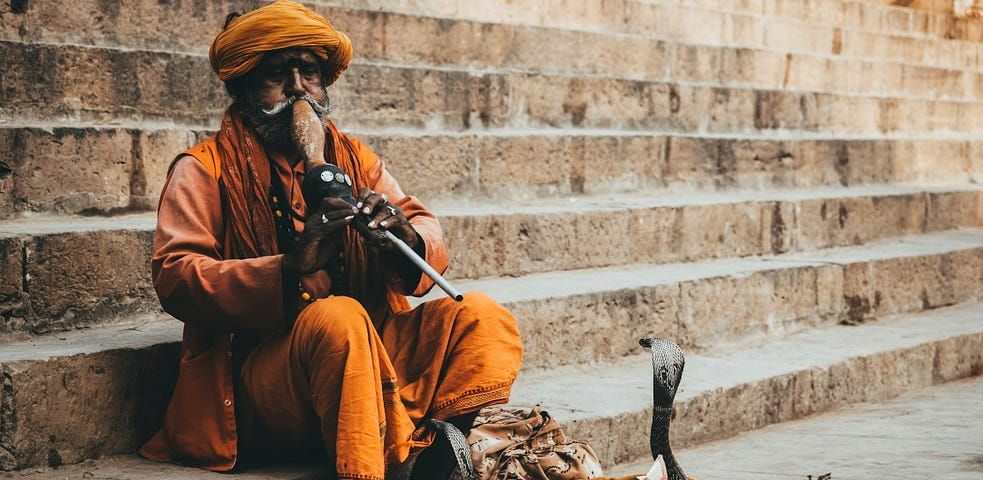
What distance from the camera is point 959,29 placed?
11445 millimetres

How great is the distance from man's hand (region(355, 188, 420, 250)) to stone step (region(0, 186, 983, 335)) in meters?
1.02

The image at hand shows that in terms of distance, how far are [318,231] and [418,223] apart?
489mm

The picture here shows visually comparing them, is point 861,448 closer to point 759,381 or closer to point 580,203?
point 759,381

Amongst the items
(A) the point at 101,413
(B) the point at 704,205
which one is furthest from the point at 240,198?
(B) the point at 704,205

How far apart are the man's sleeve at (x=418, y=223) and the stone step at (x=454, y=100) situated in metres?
1.27

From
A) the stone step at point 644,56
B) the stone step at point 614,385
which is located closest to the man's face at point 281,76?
the stone step at point 614,385

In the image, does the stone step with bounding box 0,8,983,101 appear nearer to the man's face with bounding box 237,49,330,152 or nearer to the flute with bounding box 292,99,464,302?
the man's face with bounding box 237,49,330,152

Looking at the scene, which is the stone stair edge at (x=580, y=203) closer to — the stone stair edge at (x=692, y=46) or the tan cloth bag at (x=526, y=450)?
the stone stair edge at (x=692, y=46)

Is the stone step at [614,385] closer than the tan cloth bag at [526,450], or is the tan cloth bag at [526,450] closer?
the stone step at [614,385]

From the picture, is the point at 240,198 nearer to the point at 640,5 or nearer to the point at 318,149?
the point at 318,149

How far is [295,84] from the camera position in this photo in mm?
3439

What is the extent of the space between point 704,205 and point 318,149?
3.11m

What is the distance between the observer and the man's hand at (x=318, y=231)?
3115 millimetres

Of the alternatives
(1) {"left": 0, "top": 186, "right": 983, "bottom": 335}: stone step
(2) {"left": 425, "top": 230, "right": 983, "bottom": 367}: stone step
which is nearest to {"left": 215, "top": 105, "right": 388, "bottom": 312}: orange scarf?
(1) {"left": 0, "top": 186, "right": 983, "bottom": 335}: stone step
